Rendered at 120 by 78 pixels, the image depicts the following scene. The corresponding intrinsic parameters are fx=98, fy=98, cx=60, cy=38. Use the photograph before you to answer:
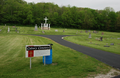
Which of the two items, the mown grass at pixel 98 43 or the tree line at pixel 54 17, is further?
the tree line at pixel 54 17

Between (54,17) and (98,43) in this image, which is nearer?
(98,43)

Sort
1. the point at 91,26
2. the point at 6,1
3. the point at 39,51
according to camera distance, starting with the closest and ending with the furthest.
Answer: the point at 39,51, the point at 6,1, the point at 91,26

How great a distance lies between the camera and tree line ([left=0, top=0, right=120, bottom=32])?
68.2 m

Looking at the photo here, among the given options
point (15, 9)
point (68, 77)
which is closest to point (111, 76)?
point (68, 77)

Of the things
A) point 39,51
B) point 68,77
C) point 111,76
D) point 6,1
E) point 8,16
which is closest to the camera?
point 68,77

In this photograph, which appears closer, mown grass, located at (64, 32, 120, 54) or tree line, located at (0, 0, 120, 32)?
mown grass, located at (64, 32, 120, 54)

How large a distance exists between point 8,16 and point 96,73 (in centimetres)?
7204

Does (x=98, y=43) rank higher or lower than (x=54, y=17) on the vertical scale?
lower

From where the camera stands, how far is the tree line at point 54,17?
2684 inches

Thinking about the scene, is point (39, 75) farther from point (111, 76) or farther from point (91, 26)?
point (91, 26)

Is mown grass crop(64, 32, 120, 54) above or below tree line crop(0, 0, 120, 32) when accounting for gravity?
below

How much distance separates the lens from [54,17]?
255 feet

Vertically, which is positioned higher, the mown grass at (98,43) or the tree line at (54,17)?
the tree line at (54,17)

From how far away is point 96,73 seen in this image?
6.31 meters
